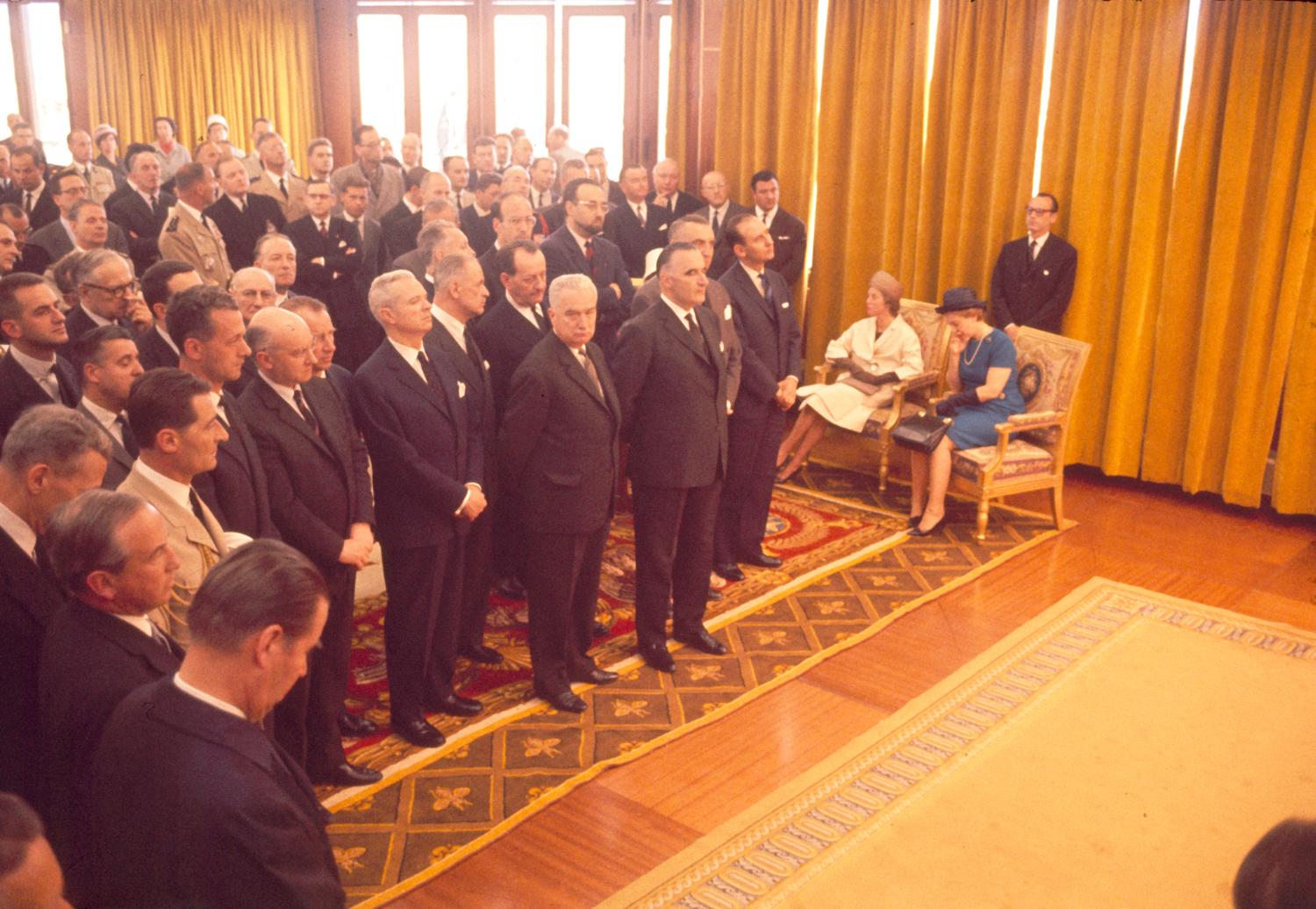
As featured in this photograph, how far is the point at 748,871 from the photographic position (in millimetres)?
3525

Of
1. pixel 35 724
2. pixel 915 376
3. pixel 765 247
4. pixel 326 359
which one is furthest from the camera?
pixel 915 376

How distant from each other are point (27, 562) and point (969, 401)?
17.7 feet

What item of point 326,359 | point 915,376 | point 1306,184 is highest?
point 1306,184

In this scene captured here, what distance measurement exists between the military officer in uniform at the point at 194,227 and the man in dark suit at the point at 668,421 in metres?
3.10

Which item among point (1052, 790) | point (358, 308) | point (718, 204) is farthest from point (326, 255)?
point (1052, 790)

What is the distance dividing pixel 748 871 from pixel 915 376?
4.37 metres

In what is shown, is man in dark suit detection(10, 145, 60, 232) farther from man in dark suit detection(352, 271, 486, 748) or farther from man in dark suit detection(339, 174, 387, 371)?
man in dark suit detection(352, 271, 486, 748)

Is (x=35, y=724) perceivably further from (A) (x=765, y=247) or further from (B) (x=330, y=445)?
(A) (x=765, y=247)

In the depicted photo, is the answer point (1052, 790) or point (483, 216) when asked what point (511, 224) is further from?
point (1052, 790)

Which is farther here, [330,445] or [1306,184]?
[1306,184]

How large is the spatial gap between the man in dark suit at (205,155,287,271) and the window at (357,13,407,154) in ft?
24.4

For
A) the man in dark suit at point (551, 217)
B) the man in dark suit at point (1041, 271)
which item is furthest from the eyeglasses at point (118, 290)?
the man in dark suit at point (1041, 271)

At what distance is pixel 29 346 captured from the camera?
3875 millimetres

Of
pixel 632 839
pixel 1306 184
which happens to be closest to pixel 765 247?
pixel 632 839
